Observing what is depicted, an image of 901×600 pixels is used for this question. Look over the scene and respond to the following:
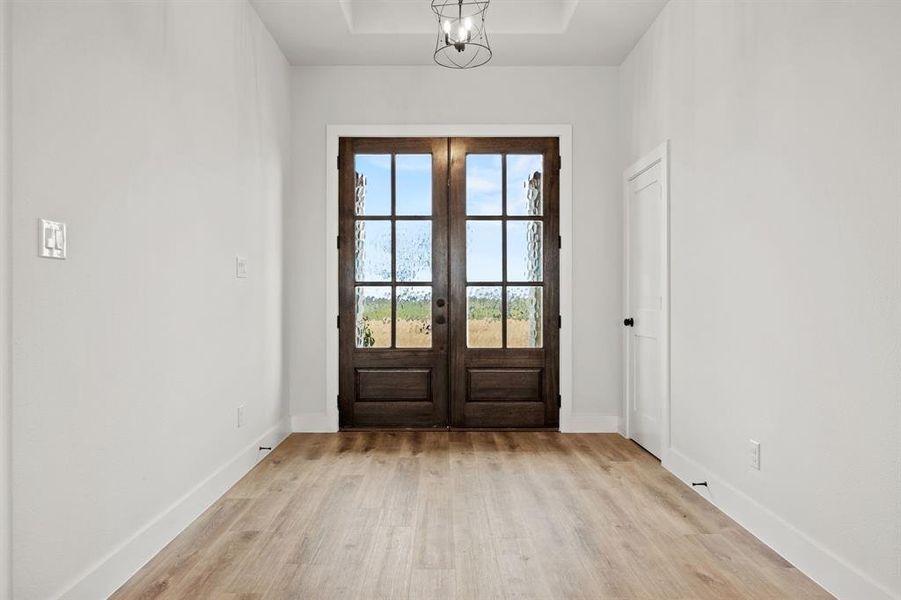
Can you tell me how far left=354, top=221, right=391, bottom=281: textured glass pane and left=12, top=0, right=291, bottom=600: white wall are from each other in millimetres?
1197

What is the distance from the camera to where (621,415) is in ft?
15.6

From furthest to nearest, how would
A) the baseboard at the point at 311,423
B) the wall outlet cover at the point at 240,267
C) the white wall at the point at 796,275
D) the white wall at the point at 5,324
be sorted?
the baseboard at the point at 311,423
the wall outlet cover at the point at 240,267
the white wall at the point at 796,275
the white wall at the point at 5,324

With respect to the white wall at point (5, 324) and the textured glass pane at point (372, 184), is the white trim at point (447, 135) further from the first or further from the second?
the white wall at point (5, 324)

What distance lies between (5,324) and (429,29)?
11.1ft

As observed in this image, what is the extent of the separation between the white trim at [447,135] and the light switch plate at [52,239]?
9.39ft

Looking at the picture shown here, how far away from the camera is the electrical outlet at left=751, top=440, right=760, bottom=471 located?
275cm

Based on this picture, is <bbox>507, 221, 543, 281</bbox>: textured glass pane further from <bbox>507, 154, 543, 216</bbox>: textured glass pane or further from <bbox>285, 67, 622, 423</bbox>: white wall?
<bbox>285, 67, 622, 423</bbox>: white wall

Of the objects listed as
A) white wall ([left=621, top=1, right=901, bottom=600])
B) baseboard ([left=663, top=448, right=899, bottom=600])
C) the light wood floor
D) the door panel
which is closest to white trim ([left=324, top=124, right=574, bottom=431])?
the door panel

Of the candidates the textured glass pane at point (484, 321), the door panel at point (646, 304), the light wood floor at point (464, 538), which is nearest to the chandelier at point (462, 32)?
the door panel at point (646, 304)

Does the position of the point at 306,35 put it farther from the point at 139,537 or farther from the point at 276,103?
the point at 139,537

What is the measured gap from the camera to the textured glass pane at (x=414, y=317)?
484 centimetres

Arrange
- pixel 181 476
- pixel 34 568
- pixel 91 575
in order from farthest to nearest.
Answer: pixel 181 476
pixel 91 575
pixel 34 568

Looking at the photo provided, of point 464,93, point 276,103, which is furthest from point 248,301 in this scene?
point 464,93

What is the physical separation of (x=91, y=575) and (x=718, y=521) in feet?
8.37
